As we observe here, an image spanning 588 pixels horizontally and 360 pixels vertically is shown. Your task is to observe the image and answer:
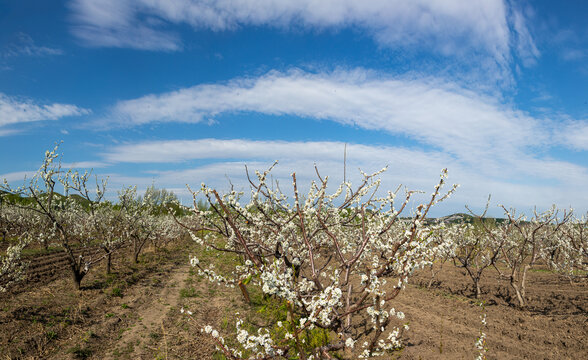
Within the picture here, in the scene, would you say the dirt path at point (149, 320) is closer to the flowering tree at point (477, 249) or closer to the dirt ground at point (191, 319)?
the dirt ground at point (191, 319)

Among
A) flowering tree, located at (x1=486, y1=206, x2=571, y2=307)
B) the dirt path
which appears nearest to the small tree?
flowering tree, located at (x1=486, y1=206, x2=571, y2=307)

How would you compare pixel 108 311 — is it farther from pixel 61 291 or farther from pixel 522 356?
pixel 522 356

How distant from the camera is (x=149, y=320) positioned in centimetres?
1148

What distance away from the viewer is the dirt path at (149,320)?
905cm

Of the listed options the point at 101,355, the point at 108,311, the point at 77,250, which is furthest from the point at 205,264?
the point at 101,355

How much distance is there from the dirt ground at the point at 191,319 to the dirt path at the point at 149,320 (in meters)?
0.03

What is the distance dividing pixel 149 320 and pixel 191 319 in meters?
3.41

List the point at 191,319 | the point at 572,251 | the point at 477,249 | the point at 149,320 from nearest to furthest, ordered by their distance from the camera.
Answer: the point at 191,319, the point at 149,320, the point at 477,249, the point at 572,251

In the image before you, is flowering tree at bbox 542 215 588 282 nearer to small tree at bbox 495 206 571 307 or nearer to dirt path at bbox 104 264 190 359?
small tree at bbox 495 206 571 307

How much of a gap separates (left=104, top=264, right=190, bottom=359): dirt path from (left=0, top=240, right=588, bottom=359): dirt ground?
0.10 feet

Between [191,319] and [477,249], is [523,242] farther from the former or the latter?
[191,319]

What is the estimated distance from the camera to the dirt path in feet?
29.7

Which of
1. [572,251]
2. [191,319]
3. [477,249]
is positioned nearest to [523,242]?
[477,249]

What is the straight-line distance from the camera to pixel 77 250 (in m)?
24.5
